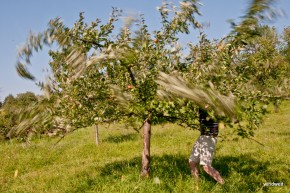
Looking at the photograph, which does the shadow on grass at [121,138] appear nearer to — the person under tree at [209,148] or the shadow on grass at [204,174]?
the shadow on grass at [204,174]

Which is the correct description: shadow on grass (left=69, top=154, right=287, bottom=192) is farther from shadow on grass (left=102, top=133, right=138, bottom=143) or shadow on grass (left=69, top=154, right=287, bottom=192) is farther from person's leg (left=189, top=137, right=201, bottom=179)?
shadow on grass (left=102, top=133, right=138, bottom=143)

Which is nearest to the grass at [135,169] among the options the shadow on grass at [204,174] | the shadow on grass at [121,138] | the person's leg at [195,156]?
the shadow on grass at [204,174]

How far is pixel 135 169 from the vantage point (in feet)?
28.8

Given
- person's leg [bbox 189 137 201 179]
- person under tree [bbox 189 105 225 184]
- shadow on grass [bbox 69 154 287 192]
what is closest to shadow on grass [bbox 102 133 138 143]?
shadow on grass [bbox 69 154 287 192]

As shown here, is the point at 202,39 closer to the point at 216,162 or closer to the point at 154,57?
the point at 154,57

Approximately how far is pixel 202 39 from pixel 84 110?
3.00 metres

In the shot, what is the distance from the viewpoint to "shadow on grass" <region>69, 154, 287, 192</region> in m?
7.12

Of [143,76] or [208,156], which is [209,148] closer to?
[208,156]

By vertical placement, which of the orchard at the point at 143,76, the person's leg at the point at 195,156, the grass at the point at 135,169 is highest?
the orchard at the point at 143,76

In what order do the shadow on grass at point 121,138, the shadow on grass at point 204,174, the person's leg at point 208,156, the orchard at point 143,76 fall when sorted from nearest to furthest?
the orchard at point 143,76
the person's leg at point 208,156
the shadow on grass at point 204,174
the shadow on grass at point 121,138

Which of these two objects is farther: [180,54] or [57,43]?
[180,54]

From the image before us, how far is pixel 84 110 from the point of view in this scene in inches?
258

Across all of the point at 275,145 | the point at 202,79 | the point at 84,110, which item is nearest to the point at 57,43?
the point at 84,110

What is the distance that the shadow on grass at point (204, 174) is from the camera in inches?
280
